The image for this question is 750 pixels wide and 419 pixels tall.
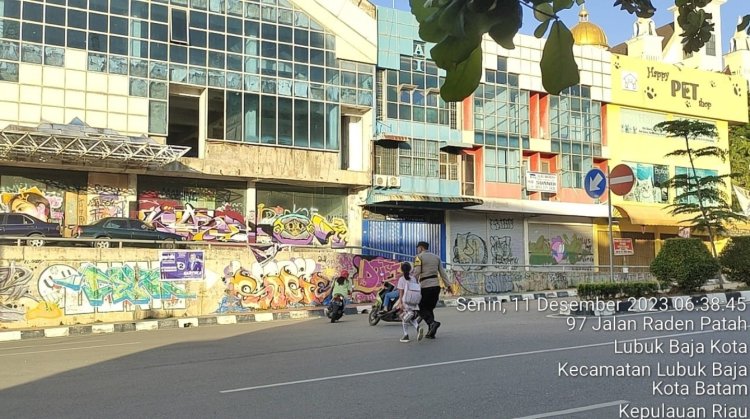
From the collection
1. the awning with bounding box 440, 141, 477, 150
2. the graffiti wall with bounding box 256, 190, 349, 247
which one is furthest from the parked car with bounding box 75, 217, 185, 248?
the awning with bounding box 440, 141, 477, 150

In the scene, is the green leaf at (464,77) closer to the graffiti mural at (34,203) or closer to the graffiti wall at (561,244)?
the graffiti mural at (34,203)

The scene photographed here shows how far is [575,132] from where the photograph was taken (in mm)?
37594

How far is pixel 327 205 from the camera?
104ft

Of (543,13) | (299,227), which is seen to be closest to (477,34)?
(543,13)

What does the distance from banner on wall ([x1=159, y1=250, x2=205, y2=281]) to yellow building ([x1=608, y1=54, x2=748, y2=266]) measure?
24471mm

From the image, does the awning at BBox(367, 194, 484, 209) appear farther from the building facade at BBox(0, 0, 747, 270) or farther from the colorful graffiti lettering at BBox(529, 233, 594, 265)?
the colorful graffiti lettering at BBox(529, 233, 594, 265)

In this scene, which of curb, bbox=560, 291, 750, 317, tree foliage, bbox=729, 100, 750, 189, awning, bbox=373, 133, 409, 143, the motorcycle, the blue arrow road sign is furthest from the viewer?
tree foliage, bbox=729, 100, 750, 189

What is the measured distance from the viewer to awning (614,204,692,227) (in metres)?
37.6

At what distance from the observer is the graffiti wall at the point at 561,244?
36594mm

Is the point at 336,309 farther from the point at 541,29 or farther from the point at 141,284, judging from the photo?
the point at 541,29

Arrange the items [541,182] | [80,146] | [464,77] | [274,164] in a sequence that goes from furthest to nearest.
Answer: [541,182] → [274,164] → [80,146] → [464,77]

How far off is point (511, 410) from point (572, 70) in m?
4.41

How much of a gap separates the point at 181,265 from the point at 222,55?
1073 cm

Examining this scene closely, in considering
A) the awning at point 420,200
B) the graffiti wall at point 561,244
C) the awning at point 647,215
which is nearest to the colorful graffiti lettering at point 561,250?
the graffiti wall at point 561,244
